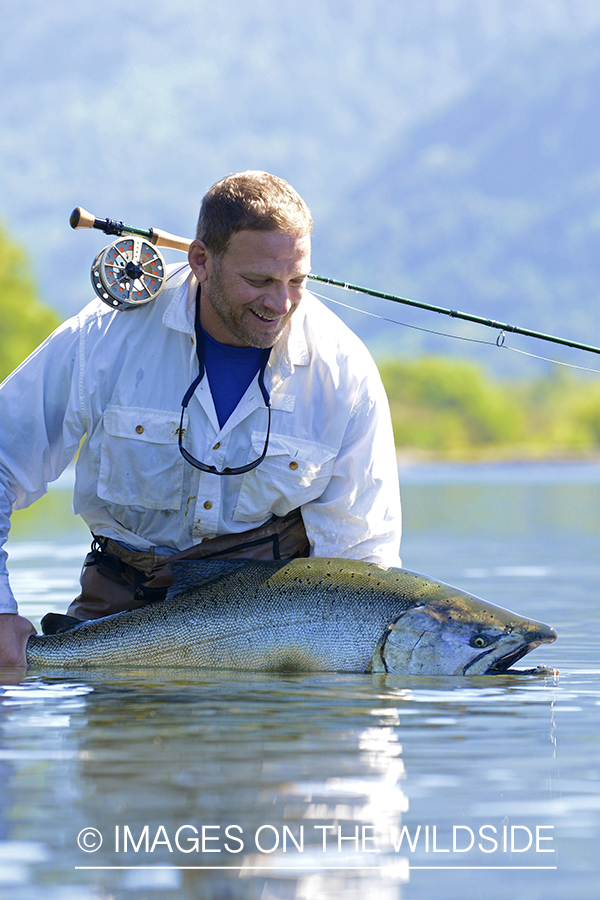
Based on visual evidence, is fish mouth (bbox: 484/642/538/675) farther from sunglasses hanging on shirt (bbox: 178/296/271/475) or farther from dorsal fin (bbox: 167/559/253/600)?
sunglasses hanging on shirt (bbox: 178/296/271/475)

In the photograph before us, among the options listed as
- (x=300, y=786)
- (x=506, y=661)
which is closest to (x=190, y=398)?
(x=506, y=661)

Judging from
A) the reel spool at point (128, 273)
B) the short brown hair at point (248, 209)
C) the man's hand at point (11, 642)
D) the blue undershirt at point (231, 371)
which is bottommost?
the man's hand at point (11, 642)

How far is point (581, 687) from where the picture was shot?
401 centimetres

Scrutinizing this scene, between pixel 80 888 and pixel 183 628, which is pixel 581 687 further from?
pixel 80 888

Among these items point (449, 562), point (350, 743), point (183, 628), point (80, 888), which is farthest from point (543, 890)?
point (449, 562)

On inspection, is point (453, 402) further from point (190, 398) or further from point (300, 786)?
point (300, 786)

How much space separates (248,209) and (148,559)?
1.24m

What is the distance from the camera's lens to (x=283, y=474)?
14.6 ft


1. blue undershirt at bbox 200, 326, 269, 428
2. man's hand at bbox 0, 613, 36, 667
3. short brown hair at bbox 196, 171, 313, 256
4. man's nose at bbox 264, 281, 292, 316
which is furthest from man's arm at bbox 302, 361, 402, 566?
man's hand at bbox 0, 613, 36, 667

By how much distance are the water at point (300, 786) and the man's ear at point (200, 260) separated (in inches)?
50.4

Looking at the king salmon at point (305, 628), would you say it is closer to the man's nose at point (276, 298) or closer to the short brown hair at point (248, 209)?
the man's nose at point (276, 298)

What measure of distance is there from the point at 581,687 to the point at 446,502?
16.4m

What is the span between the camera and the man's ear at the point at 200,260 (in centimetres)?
431

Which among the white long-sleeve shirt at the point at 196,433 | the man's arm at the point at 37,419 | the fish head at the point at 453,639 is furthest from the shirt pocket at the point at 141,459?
Result: the fish head at the point at 453,639
